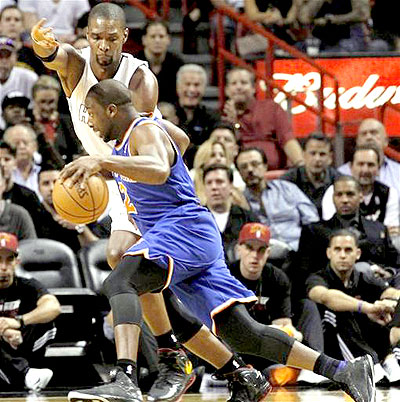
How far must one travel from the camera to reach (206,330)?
6.51 metres

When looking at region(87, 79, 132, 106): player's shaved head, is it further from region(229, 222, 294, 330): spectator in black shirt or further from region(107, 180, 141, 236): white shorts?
region(229, 222, 294, 330): spectator in black shirt

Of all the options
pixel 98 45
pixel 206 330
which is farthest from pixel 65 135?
pixel 206 330

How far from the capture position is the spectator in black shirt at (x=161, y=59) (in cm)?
1232

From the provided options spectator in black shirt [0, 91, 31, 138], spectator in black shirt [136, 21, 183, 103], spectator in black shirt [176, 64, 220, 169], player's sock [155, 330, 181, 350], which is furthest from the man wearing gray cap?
player's sock [155, 330, 181, 350]

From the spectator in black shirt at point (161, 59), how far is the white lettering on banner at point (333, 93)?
104 cm

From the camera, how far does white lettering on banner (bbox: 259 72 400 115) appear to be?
1223 centimetres

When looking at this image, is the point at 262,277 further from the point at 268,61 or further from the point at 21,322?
the point at 268,61

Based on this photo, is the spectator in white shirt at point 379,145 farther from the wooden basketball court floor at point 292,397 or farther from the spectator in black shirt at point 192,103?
the wooden basketball court floor at point 292,397

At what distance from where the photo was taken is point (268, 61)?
12773 mm

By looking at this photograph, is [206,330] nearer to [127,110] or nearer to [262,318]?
[127,110]

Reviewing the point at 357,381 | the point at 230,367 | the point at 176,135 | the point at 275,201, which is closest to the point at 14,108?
the point at 275,201

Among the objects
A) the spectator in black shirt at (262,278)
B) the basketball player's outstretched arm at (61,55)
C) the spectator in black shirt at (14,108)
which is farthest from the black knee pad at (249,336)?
the spectator in black shirt at (14,108)

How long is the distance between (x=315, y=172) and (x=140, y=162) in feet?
18.0

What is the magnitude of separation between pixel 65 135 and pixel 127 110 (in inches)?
215
